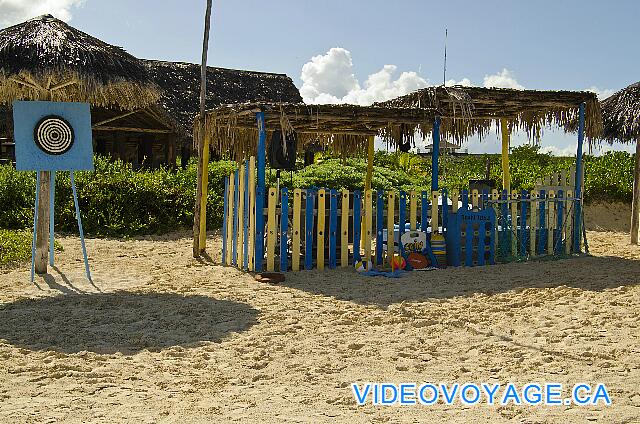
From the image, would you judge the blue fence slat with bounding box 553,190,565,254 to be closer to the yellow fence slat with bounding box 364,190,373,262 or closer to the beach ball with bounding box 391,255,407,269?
the beach ball with bounding box 391,255,407,269

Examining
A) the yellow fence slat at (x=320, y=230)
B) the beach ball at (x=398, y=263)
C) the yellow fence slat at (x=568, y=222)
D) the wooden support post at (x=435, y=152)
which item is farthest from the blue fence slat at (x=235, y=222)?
the yellow fence slat at (x=568, y=222)

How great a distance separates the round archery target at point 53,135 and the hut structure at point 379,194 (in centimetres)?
212

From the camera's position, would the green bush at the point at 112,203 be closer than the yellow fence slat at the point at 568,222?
No

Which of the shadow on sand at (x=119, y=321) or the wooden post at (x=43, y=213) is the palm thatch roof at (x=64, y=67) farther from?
the shadow on sand at (x=119, y=321)

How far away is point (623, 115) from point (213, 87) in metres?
13.4

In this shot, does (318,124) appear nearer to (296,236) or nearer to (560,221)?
(296,236)

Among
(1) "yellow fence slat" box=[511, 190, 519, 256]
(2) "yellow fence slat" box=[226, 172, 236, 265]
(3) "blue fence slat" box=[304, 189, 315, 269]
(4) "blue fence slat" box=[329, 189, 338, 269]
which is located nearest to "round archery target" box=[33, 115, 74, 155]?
(2) "yellow fence slat" box=[226, 172, 236, 265]

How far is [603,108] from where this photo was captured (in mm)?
12047

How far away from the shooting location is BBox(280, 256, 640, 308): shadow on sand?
287 inches

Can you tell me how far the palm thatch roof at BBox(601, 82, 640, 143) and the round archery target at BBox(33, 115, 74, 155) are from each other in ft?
28.2

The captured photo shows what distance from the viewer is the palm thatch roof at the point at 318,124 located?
867cm

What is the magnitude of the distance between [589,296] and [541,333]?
163cm

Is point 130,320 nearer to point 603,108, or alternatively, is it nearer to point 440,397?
point 440,397

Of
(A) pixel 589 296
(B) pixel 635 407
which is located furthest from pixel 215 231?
(B) pixel 635 407
